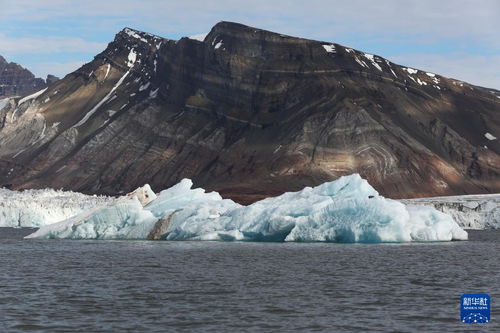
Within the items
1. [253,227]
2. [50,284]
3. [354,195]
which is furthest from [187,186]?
[50,284]

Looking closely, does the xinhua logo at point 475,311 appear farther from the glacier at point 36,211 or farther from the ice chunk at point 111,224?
the glacier at point 36,211

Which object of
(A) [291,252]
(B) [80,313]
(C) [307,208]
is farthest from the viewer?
(C) [307,208]

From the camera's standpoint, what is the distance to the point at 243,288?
4800cm

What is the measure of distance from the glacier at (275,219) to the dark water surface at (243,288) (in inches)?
77.5

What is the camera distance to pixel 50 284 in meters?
49.7

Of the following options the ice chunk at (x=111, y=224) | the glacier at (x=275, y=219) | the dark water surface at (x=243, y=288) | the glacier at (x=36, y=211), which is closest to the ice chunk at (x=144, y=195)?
the glacier at (x=275, y=219)

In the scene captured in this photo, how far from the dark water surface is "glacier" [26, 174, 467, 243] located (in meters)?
1.97

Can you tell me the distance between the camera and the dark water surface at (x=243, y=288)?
3581 cm

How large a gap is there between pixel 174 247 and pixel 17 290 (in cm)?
3202

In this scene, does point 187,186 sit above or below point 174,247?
above

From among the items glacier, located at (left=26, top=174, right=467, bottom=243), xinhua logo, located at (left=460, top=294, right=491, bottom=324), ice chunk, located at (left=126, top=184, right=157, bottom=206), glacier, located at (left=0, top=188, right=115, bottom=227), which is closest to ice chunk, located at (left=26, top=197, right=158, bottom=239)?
glacier, located at (left=26, top=174, right=467, bottom=243)

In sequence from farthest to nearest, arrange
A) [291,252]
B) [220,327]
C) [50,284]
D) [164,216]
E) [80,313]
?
[164,216] → [291,252] → [50,284] → [80,313] → [220,327]

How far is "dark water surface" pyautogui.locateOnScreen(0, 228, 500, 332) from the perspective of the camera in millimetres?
35812

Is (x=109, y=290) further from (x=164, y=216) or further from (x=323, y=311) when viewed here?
(x=164, y=216)
